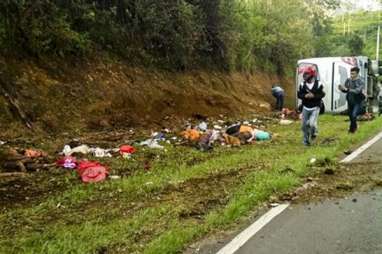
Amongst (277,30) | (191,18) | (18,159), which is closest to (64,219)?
(18,159)

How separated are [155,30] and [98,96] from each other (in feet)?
19.0

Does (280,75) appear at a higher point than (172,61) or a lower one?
lower

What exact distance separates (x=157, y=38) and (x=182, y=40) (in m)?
1.38

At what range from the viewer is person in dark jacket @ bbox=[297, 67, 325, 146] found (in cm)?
1321

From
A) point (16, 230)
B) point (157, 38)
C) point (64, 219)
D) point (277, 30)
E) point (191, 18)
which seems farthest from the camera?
point (277, 30)

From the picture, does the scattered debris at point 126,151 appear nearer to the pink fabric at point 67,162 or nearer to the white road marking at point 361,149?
the pink fabric at point 67,162

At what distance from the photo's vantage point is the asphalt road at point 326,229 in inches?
215

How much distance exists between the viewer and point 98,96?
16359mm

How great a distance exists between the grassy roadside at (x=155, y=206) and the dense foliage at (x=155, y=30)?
640 centimetres

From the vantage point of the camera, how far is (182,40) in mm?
22609

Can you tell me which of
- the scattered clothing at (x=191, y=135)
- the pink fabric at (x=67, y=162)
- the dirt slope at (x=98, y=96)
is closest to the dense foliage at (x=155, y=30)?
the dirt slope at (x=98, y=96)

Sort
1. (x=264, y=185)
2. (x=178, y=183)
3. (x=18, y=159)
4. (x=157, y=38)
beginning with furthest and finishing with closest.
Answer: (x=157, y=38), (x=18, y=159), (x=178, y=183), (x=264, y=185)

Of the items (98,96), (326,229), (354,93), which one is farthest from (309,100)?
(326,229)

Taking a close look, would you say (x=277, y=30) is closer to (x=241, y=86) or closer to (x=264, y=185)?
(x=241, y=86)
